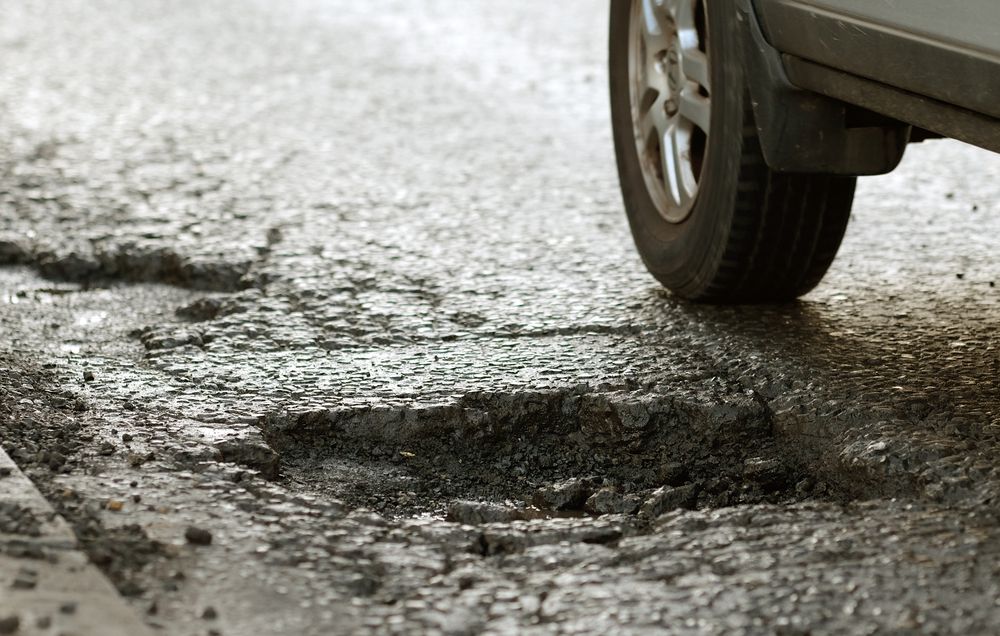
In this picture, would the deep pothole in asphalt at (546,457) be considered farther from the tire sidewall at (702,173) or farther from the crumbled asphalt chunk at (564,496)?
the tire sidewall at (702,173)

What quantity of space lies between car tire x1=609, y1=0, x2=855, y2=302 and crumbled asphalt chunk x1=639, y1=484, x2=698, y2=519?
0.82 m

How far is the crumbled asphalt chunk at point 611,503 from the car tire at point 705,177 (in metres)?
0.86

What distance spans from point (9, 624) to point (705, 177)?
75.4 inches

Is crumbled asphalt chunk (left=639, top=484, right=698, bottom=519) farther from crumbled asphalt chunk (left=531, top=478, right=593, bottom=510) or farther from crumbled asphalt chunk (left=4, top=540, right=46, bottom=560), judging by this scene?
crumbled asphalt chunk (left=4, top=540, right=46, bottom=560)

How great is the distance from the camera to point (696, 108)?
3.25 meters

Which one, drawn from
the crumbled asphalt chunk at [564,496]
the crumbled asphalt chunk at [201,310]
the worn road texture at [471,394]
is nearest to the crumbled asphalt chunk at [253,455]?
the worn road texture at [471,394]

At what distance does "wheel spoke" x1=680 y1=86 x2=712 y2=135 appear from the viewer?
126 inches

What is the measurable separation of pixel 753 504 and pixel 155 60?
5208 mm

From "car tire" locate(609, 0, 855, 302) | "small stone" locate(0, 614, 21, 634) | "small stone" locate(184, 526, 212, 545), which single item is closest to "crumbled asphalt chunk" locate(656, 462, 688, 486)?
"car tire" locate(609, 0, 855, 302)

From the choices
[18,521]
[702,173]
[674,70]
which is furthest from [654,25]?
[18,521]

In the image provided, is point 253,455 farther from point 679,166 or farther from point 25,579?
point 679,166

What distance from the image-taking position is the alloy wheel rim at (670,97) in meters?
3.27

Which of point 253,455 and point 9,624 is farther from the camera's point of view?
point 253,455

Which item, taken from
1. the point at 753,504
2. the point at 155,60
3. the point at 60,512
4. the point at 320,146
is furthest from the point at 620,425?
the point at 155,60
